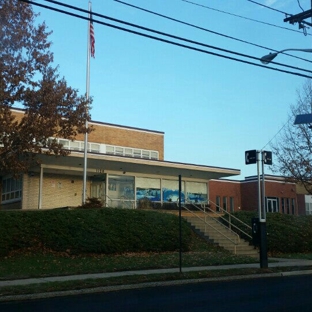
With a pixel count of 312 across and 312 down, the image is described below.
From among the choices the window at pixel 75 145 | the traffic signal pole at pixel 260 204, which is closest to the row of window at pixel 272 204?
the window at pixel 75 145

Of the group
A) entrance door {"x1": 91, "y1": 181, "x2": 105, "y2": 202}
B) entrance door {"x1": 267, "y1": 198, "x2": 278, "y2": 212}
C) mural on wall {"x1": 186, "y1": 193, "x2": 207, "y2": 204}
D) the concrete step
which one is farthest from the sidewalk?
Answer: entrance door {"x1": 267, "y1": 198, "x2": 278, "y2": 212}

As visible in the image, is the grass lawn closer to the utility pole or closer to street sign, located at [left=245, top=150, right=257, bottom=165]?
street sign, located at [left=245, top=150, right=257, bottom=165]

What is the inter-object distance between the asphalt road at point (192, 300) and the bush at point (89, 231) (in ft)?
23.3

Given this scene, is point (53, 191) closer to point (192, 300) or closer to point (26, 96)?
point (26, 96)

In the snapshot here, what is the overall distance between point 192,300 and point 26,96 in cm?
1339

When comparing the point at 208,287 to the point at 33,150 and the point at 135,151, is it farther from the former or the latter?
the point at 135,151

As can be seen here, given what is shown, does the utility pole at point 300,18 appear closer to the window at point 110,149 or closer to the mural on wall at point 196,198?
the mural on wall at point 196,198

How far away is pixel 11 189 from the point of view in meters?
32.2

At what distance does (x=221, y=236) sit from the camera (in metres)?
26.0

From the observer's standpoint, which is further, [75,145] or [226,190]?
[226,190]

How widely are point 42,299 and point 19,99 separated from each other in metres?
11.7

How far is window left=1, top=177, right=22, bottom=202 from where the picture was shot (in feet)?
102

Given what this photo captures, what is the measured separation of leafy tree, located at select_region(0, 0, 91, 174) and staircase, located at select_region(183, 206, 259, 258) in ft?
28.4

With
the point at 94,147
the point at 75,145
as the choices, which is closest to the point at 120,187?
the point at 75,145
